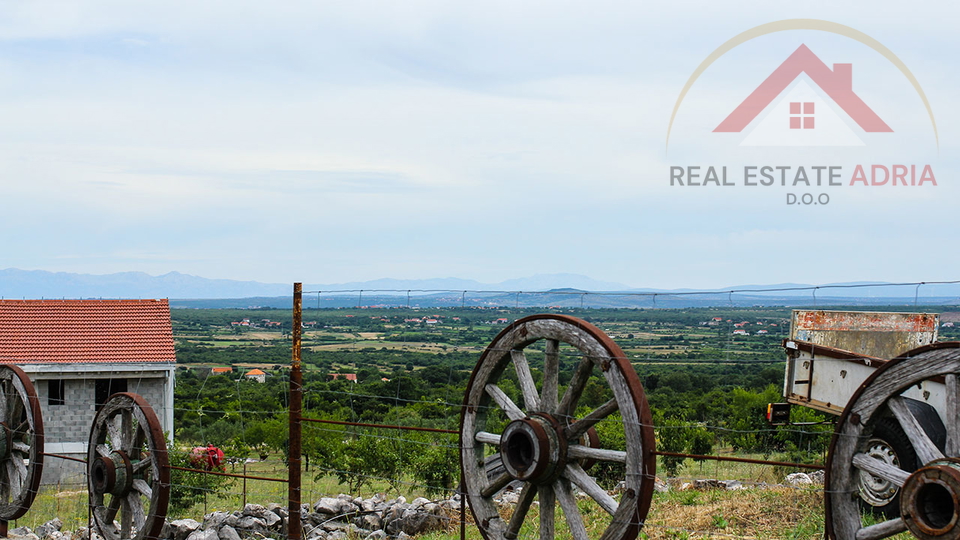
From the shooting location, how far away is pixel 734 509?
823 centimetres

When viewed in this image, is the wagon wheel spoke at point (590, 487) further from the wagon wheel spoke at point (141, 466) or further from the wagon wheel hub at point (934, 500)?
the wagon wheel spoke at point (141, 466)

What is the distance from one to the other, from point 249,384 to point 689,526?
3890 centimetres

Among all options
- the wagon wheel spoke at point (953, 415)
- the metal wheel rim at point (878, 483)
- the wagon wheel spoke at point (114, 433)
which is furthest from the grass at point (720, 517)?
the wagon wheel spoke at point (953, 415)

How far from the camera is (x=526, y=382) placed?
652 cm

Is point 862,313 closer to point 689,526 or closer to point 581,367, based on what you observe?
point 689,526

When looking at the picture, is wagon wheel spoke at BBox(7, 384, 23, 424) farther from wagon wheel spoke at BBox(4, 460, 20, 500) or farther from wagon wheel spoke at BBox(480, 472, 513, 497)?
wagon wheel spoke at BBox(480, 472, 513, 497)

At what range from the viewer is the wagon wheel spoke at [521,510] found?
646 cm

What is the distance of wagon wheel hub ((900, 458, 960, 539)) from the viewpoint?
14.8 ft

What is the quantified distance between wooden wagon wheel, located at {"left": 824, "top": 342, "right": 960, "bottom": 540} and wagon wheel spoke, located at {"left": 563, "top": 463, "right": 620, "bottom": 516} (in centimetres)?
141

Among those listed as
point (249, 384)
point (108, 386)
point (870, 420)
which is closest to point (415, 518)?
point (870, 420)

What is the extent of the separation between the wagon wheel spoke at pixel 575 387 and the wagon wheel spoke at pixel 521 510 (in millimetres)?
700

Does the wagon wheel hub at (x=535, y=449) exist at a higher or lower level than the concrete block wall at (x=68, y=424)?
higher

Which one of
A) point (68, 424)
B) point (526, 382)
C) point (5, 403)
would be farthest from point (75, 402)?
point (526, 382)

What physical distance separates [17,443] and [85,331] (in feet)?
55.1
